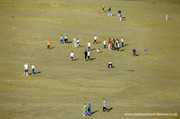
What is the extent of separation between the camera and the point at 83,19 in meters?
51.6

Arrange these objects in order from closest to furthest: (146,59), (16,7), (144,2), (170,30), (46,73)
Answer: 1. (46,73)
2. (146,59)
3. (170,30)
4. (16,7)
5. (144,2)

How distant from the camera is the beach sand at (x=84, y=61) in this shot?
89.5ft

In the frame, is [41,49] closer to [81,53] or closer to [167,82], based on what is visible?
[81,53]

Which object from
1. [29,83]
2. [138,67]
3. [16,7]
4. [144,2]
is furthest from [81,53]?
[144,2]

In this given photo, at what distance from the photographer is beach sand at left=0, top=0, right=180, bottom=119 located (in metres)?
27.3

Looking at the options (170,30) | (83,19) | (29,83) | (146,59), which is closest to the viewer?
(29,83)

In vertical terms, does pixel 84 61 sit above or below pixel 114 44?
below

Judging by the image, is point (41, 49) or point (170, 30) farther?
point (170, 30)

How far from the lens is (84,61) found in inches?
1475

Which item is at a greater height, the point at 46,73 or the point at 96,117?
the point at 46,73

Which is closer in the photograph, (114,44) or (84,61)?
(84,61)

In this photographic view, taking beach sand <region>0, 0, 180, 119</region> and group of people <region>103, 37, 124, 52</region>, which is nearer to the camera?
beach sand <region>0, 0, 180, 119</region>

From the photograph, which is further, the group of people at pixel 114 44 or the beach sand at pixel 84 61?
the group of people at pixel 114 44

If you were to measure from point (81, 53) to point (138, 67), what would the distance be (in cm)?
731
